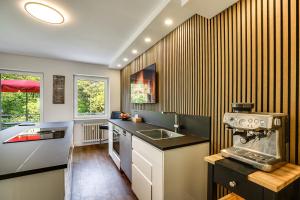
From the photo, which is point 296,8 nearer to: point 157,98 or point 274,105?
point 274,105

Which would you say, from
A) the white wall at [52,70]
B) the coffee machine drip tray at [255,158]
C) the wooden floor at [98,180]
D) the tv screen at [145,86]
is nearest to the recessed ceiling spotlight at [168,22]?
the tv screen at [145,86]

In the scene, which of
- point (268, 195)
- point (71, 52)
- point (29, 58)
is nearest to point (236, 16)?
point (268, 195)

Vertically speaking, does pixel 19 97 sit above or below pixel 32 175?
above

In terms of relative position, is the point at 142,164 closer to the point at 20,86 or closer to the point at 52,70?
the point at 52,70

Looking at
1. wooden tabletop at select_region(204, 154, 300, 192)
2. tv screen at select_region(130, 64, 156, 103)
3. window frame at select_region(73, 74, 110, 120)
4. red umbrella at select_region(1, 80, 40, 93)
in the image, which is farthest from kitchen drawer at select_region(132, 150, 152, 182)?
red umbrella at select_region(1, 80, 40, 93)

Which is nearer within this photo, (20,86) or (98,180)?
(98,180)

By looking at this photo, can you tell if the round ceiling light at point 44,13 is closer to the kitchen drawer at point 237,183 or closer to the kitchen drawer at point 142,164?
the kitchen drawer at point 142,164

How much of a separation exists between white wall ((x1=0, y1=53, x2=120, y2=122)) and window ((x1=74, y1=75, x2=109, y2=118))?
185mm

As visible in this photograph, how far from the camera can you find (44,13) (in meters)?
2.04

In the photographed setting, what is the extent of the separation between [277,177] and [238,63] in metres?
1.02

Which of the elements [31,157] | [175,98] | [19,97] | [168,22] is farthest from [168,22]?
[19,97]

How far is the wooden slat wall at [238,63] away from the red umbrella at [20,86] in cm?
383

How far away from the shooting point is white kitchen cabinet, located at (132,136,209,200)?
1.44 metres

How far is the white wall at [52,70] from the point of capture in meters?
3.83
